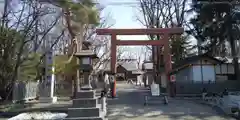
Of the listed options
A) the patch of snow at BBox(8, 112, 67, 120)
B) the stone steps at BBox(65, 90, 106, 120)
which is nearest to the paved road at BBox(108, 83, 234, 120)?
the stone steps at BBox(65, 90, 106, 120)

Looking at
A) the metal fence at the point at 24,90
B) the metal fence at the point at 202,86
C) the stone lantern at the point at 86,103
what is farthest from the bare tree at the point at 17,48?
the metal fence at the point at 202,86

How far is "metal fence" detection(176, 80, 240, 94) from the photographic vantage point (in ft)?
82.9

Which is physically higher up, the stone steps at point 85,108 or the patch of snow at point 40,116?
the stone steps at point 85,108

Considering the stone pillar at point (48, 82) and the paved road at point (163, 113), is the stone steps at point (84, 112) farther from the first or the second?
the stone pillar at point (48, 82)

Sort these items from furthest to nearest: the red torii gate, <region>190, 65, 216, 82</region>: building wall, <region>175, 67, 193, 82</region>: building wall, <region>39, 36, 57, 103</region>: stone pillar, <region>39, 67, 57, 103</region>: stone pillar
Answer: <region>175, 67, 193, 82</region>: building wall < <region>190, 65, 216, 82</region>: building wall < the red torii gate < <region>39, 36, 57, 103</region>: stone pillar < <region>39, 67, 57, 103</region>: stone pillar

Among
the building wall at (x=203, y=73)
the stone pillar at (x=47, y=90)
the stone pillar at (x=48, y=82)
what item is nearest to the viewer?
the stone pillar at (x=47, y=90)

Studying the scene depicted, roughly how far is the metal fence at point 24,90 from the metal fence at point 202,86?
44.9 ft

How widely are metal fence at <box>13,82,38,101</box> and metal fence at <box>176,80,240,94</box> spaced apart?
13696mm

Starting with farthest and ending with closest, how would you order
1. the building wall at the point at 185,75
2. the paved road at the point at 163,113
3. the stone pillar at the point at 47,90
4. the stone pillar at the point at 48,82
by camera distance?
the building wall at the point at 185,75 < the stone pillar at the point at 48,82 < the stone pillar at the point at 47,90 < the paved road at the point at 163,113

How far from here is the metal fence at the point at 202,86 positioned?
82.9 feet

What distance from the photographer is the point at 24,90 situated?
2131 centimetres

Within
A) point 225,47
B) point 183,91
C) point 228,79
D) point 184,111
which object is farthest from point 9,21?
point 228,79

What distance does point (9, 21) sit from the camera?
63.7 ft

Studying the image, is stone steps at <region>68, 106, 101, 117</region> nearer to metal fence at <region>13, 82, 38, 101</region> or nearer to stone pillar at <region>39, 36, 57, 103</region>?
metal fence at <region>13, 82, 38, 101</region>
